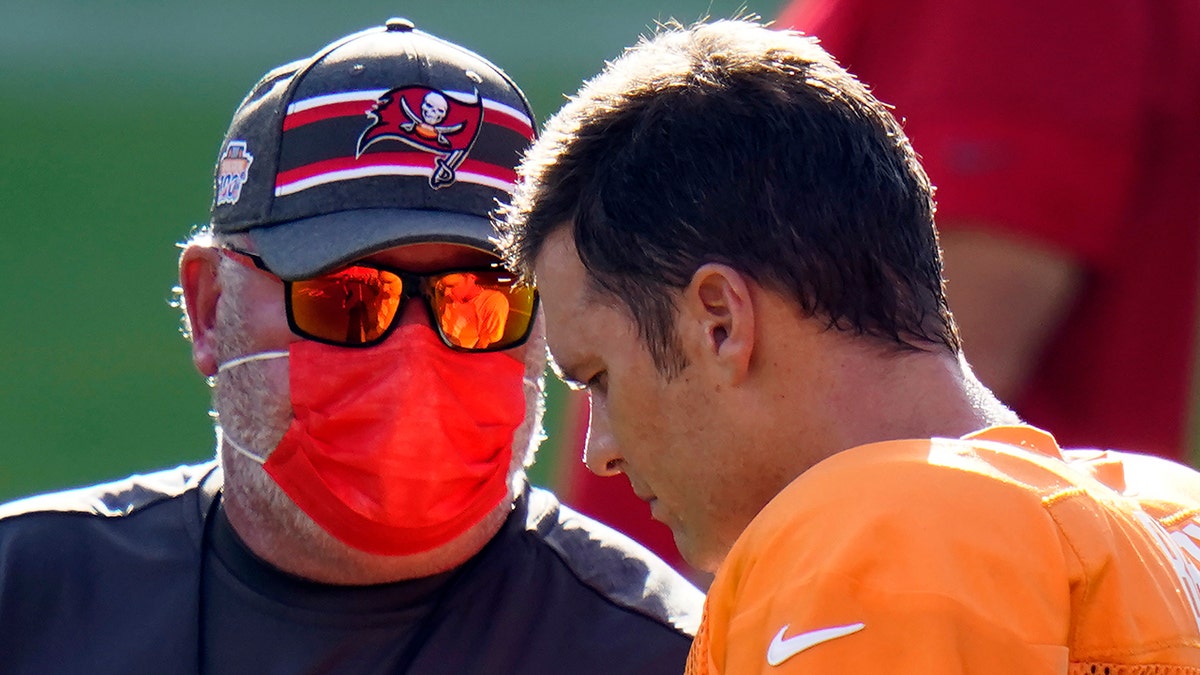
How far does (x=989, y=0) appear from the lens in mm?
2281

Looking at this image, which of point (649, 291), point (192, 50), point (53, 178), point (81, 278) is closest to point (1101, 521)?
point (649, 291)

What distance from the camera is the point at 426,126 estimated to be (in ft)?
7.60

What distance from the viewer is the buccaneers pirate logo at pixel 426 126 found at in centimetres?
230

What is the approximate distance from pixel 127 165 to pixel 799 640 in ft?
30.3

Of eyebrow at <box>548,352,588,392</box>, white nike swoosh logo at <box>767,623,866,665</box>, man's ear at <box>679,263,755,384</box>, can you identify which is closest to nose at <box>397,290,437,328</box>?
eyebrow at <box>548,352,588,392</box>

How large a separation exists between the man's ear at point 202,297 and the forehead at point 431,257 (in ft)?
1.14

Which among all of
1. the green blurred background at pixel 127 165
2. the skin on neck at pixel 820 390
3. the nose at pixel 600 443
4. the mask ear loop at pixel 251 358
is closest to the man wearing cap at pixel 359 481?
the mask ear loop at pixel 251 358

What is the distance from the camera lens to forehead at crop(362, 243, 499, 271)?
228 centimetres

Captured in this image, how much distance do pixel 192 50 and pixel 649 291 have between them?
999cm

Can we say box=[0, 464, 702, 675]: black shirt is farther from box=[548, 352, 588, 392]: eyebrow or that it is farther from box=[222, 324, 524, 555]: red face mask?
box=[548, 352, 588, 392]: eyebrow

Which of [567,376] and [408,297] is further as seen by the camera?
[408,297]

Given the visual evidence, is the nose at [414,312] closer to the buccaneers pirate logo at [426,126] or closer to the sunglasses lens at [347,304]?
the sunglasses lens at [347,304]

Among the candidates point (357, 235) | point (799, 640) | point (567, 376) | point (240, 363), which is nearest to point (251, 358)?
point (240, 363)

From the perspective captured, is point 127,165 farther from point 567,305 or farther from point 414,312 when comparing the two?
point 567,305
